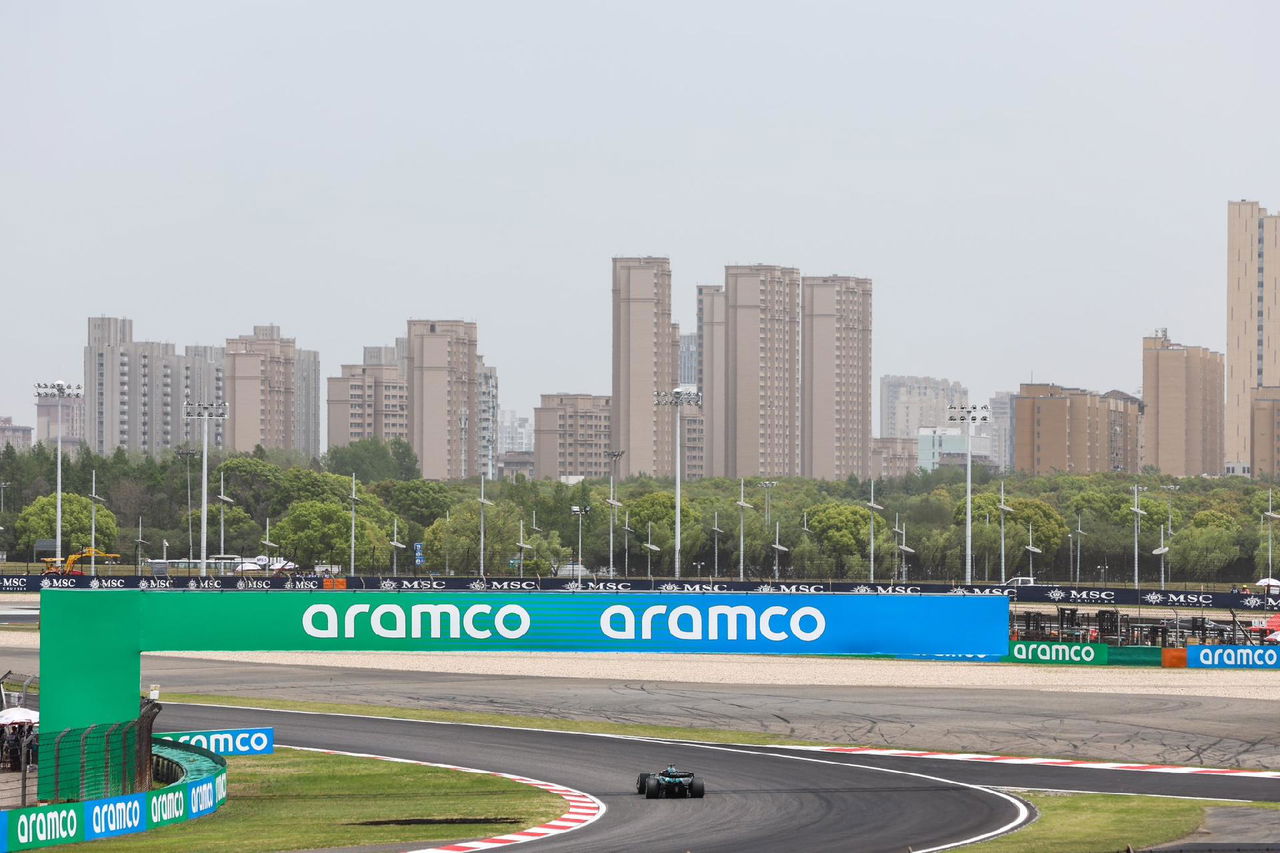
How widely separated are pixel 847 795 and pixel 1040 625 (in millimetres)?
35247

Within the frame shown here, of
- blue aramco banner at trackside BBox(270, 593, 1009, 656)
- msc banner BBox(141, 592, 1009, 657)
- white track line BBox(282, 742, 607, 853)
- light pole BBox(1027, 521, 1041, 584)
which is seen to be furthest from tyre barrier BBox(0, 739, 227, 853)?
light pole BBox(1027, 521, 1041, 584)

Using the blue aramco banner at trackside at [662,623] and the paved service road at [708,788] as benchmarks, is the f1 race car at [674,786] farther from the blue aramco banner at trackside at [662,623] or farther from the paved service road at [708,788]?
the blue aramco banner at trackside at [662,623]

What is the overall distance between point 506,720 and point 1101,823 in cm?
1840

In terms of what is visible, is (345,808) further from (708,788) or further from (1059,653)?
(1059,653)

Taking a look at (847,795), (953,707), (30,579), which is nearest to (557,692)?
(953,707)

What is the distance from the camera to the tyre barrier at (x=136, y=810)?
73.8 feet

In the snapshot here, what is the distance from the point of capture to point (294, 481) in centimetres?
15500

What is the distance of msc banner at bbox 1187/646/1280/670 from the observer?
5656cm

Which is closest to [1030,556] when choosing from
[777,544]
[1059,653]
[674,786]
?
[777,544]

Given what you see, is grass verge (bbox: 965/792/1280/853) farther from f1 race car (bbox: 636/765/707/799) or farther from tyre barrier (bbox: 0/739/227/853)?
tyre barrier (bbox: 0/739/227/853)

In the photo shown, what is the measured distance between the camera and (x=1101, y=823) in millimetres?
25703

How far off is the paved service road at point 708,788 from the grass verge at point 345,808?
142cm

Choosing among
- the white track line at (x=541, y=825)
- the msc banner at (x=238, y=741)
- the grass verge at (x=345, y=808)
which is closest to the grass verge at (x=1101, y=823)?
the white track line at (x=541, y=825)

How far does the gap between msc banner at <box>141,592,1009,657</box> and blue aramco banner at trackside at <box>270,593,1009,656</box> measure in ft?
0.06
